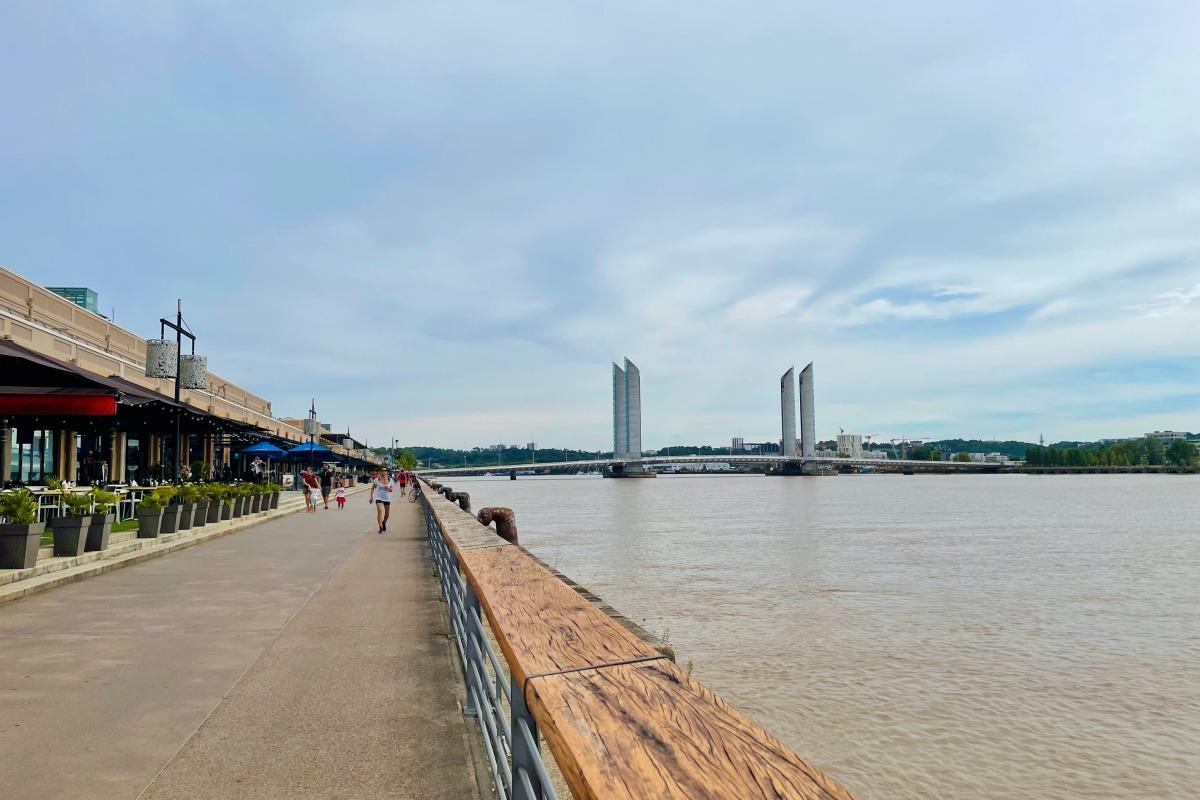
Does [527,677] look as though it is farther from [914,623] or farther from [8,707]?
[914,623]

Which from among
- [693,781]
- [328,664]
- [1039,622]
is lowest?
[1039,622]

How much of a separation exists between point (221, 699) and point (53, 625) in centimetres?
326

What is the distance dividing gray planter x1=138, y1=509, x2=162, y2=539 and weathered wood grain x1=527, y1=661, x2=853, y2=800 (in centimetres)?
1322

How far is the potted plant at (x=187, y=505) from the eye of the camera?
14999mm

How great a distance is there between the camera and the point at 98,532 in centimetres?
1090

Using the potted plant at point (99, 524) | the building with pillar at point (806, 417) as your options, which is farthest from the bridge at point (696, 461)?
the potted plant at point (99, 524)

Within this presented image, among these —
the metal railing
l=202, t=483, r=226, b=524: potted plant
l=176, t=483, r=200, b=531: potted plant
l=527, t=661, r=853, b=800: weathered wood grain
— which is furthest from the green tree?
l=527, t=661, r=853, b=800: weathered wood grain

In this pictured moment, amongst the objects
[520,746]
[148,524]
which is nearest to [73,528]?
[148,524]

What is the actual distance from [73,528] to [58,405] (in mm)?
1610

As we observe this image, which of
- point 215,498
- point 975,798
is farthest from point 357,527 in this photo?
point 975,798

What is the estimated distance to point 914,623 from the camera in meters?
13.5

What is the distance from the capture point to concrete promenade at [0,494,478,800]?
3.84 metres

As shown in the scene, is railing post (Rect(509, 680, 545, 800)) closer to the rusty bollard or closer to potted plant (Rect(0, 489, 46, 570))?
potted plant (Rect(0, 489, 46, 570))

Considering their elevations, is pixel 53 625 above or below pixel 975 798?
above
